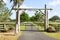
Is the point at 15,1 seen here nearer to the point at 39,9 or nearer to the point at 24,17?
the point at 39,9

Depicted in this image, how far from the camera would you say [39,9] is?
30500mm

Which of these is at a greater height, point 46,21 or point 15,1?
point 15,1

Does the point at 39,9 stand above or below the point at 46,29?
above

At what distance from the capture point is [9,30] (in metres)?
Answer: 30.0

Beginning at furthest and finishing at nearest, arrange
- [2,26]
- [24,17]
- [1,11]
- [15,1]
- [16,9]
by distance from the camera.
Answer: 1. [24,17]
2. [1,11]
3. [2,26]
4. [16,9]
5. [15,1]

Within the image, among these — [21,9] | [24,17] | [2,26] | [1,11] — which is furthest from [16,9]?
[24,17]

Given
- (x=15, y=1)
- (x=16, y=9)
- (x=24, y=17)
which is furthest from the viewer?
(x=24, y=17)

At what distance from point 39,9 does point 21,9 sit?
2.75 meters

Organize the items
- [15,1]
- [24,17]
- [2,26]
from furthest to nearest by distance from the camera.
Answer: [24,17] < [2,26] < [15,1]

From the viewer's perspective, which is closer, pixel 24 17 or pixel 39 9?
pixel 39 9

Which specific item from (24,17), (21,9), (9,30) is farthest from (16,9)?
(24,17)

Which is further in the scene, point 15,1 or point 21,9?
point 21,9

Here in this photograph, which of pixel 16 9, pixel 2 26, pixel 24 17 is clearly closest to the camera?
pixel 16 9

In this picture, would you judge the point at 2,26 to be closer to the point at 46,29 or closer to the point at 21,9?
the point at 21,9
